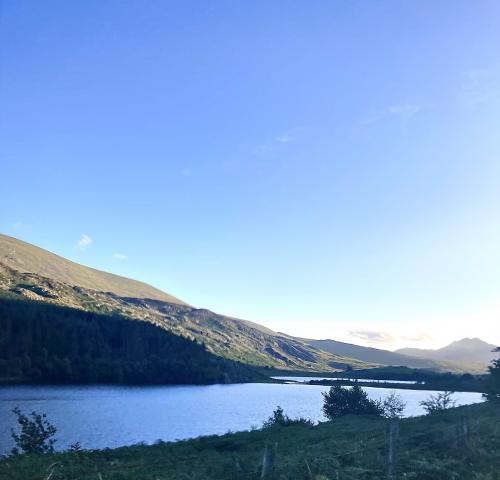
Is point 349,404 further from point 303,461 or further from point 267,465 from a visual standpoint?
point 267,465

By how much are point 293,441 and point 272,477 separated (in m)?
37.3

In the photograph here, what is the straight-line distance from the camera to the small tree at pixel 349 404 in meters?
93.1

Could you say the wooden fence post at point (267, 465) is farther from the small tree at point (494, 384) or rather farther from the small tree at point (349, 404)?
the small tree at point (494, 384)

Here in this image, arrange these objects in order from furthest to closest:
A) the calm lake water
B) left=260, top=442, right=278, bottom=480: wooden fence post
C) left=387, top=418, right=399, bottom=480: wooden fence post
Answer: the calm lake water < left=387, top=418, right=399, bottom=480: wooden fence post < left=260, top=442, right=278, bottom=480: wooden fence post

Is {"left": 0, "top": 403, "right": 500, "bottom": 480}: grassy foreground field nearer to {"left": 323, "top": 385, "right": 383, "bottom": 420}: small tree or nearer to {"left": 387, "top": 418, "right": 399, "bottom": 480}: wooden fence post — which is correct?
→ {"left": 387, "top": 418, "right": 399, "bottom": 480}: wooden fence post

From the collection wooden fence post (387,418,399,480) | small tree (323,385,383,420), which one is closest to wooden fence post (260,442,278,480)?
wooden fence post (387,418,399,480)

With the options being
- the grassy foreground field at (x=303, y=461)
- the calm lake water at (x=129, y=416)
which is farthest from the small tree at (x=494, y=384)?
the calm lake water at (x=129, y=416)

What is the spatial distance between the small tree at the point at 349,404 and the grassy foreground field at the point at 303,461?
3482 cm

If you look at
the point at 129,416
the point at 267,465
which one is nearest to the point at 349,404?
the point at 129,416

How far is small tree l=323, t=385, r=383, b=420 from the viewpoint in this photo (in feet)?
306

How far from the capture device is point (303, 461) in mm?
29656

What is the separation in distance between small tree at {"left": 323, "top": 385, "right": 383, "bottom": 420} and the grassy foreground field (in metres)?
34.8

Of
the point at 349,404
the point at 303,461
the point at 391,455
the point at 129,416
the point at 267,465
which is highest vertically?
the point at 391,455

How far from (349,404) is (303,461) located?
69639 millimetres
